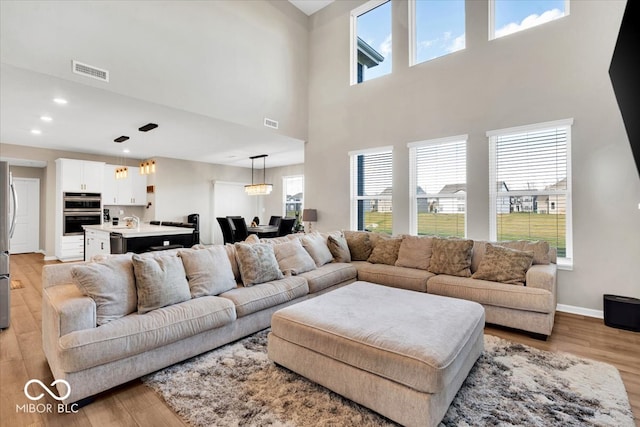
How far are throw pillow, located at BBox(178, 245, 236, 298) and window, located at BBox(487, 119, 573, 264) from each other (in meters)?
3.67

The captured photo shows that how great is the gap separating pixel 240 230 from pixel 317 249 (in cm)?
308

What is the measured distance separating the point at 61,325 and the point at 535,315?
12.5 ft

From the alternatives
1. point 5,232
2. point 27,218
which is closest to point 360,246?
point 5,232

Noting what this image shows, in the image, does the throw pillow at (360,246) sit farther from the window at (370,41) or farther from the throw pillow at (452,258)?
the window at (370,41)

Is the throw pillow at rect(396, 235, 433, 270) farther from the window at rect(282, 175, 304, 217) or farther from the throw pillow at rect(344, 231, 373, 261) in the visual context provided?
the window at rect(282, 175, 304, 217)

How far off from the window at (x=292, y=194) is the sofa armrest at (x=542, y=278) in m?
6.91

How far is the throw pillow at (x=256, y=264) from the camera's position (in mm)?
3053

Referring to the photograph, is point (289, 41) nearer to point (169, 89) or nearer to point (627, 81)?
point (169, 89)

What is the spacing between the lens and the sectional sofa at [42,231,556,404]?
1924mm

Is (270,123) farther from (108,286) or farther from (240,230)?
(108,286)

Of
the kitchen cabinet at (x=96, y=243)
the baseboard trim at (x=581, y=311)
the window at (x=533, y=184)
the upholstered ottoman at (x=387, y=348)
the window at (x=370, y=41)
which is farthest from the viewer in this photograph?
the window at (x=370, y=41)

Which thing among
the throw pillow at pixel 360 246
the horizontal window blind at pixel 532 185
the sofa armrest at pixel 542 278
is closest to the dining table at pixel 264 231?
the throw pillow at pixel 360 246

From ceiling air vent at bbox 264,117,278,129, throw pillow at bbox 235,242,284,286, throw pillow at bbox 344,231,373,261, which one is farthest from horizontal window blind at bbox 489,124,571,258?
ceiling air vent at bbox 264,117,278,129

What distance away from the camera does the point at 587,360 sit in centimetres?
245
